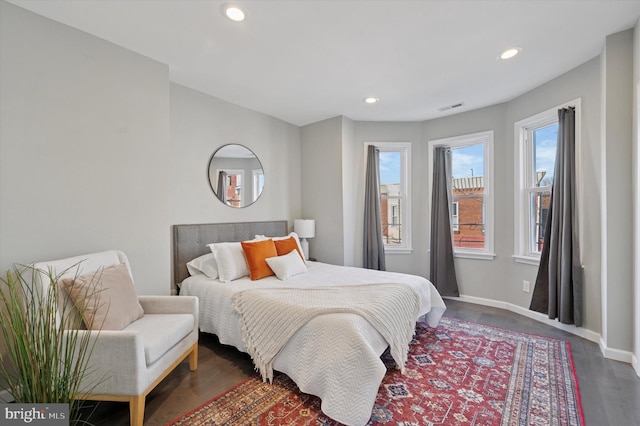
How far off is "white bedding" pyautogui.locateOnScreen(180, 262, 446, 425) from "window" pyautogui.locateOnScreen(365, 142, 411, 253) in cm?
183

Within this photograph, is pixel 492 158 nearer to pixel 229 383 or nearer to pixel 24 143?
pixel 229 383

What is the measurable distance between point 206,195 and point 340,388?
250cm

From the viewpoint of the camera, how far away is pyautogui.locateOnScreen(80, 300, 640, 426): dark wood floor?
174 centimetres

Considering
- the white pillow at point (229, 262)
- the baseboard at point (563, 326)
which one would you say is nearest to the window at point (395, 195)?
the baseboard at point (563, 326)

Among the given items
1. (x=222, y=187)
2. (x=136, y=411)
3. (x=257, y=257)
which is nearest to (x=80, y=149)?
(x=222, y=187)

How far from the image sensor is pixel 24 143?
6.35ft

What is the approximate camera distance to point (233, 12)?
6.43 ft

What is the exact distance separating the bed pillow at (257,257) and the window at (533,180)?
3036 mm

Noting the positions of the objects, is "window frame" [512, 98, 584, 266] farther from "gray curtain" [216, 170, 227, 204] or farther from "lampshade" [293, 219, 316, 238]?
"gray curtain" [216, 170, 227, 204]

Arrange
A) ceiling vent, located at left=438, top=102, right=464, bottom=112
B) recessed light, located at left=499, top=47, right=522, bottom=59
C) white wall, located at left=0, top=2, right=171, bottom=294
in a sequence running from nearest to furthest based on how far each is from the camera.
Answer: white wall, located at left=0, top=2, right=171, bottom=294
recessed light, located at left=499, top=47, right=522, bottom=59
ceiling vent, located at left=438, top=102, right=464, bottom=112

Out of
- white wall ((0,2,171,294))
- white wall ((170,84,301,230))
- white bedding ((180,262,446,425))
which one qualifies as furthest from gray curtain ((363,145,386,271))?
white wall ((0,2,171,294))

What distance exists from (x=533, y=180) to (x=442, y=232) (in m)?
1.23

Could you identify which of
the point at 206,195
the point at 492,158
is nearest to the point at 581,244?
the point at 492,158

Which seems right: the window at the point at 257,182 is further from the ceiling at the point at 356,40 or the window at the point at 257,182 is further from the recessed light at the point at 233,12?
the recessed light at the point at 233,12
